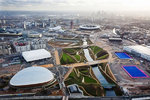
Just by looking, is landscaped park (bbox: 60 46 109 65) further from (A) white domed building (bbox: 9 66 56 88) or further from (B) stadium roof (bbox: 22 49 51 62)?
(A) white domed building (bbox: 9 66 56 88)

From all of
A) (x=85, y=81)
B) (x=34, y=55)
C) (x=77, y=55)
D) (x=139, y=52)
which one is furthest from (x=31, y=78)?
(x=139, y=52)

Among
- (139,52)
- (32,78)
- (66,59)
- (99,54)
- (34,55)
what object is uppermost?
(34,55)

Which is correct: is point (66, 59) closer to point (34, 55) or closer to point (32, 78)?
point (34, 55)

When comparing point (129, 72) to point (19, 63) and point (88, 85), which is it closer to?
point (88, 85)

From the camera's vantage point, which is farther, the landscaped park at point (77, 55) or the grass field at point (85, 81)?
the landscaped park at point (77, 55)

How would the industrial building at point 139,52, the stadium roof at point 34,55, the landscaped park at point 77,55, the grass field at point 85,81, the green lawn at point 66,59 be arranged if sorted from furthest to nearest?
the industrial building at point 139,52 → the landscaped park at point 77,55 → the green lawn at point 66,59 → the stadium roof at point 34,55 → the grass field at point 85,81

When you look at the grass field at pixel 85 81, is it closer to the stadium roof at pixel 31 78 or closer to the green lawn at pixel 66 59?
the stadium roof at pixel 31 78

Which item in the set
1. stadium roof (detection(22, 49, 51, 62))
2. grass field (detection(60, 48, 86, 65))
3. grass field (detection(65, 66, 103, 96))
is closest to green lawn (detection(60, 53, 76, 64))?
grass field (detection(60, 48, 86, 65))

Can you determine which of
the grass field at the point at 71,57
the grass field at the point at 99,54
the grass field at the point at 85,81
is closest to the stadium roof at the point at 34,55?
the grass field at the point at 71,57

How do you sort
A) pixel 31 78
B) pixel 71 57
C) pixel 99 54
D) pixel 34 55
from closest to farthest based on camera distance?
pixel 31 78, pixel 34 55, pixel 71 57, pixel 99 54
